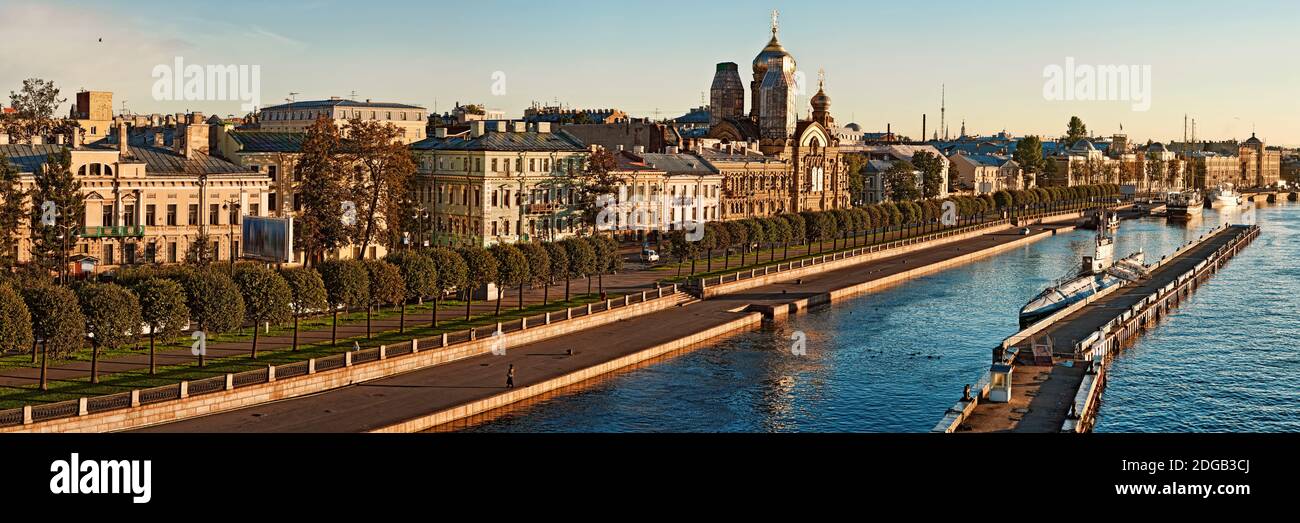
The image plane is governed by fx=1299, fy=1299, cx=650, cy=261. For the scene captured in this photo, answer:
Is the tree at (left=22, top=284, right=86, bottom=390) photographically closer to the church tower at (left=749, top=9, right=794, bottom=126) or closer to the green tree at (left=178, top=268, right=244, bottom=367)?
the green tree at (left=178, top=268, right=244, bottom=367)

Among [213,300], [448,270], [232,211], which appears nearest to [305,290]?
[213,300]

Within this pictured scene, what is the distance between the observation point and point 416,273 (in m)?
56.2

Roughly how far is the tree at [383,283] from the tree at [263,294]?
5.28 metres

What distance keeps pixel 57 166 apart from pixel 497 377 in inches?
976

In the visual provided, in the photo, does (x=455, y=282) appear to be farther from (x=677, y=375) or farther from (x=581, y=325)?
(x=677, y=375)

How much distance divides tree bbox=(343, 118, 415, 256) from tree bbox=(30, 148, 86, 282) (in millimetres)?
14714

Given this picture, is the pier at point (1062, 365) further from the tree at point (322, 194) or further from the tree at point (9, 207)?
the tree at point (9, 207)

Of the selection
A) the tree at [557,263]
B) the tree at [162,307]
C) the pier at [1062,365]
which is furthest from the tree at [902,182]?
the tree at [162,307]

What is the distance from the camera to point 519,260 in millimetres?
62188

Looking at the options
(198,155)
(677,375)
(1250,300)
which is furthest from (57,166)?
(1250,300)

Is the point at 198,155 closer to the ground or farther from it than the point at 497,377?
farther from it

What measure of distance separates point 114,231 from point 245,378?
25.7 meters

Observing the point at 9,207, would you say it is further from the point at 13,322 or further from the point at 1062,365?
the point at 1062,365
